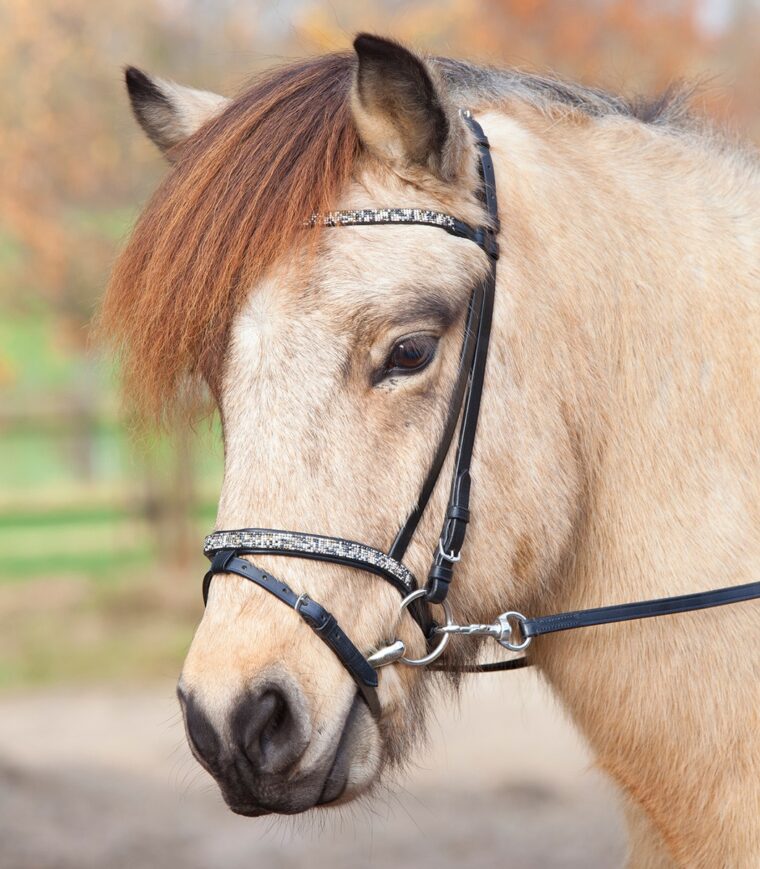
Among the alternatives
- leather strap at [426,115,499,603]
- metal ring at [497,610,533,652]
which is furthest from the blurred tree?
metal ring at [497,610,533,652]

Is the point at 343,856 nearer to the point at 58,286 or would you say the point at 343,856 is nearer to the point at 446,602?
the point at 446,602

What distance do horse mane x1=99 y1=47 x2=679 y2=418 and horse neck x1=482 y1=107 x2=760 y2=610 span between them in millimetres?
459

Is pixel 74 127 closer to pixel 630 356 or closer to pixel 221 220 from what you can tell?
pixel 221 220

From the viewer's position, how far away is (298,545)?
6.73ft

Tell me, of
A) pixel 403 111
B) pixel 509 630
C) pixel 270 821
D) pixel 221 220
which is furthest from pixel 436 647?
pixel 270 821

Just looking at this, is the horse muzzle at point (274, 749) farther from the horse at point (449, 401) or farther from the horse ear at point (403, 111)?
the horse ear at point (403, 111)

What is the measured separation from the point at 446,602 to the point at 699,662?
0.64 metres

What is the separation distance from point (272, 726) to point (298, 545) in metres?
0.39

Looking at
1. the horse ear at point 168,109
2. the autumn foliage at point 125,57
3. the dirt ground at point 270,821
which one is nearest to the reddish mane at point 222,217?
the horse ear at point 168,109

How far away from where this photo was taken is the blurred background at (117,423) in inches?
256

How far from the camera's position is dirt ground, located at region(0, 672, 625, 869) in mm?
6066

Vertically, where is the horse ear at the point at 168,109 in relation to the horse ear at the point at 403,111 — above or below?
above

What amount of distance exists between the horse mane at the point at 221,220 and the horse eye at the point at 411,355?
342 millimetres

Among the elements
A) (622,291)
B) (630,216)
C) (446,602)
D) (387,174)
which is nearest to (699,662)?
(446,602)
